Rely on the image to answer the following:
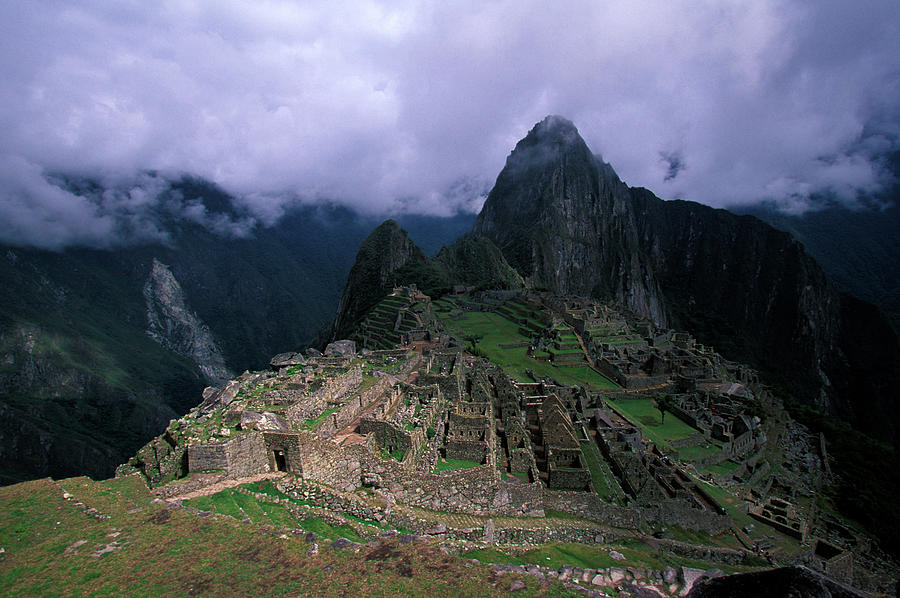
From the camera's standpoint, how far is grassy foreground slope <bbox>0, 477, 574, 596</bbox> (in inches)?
317

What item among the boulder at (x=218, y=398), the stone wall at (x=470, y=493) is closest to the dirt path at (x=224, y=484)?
the stone wall at (x=470, y=493)

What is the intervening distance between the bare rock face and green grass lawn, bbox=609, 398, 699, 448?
8572cm

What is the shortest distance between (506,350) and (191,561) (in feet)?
147

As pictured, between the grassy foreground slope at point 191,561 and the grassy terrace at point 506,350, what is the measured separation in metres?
29.1

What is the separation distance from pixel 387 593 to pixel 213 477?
7.34 metres

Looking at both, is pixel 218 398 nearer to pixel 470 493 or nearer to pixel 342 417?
pixel 342 417

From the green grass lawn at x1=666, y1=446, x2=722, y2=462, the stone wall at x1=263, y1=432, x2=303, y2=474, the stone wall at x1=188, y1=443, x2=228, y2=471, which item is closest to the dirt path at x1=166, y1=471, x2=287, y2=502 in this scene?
the stone wall at x1=263, y1=432, x2=303, y2=474

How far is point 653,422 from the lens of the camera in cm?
3525

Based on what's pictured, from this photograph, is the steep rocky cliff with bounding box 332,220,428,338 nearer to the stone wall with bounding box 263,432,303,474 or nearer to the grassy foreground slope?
the stone wall with bounding box 263,432,303,474

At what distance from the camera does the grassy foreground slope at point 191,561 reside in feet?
26.5

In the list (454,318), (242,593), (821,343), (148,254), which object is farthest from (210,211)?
(821,343)

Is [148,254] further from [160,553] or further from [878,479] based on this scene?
[878,479]

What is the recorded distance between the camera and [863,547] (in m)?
26.5

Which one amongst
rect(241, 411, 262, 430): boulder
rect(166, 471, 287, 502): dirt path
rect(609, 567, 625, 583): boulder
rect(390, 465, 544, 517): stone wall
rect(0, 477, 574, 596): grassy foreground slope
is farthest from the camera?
rect(390, 465, 544, 517): stone wall
